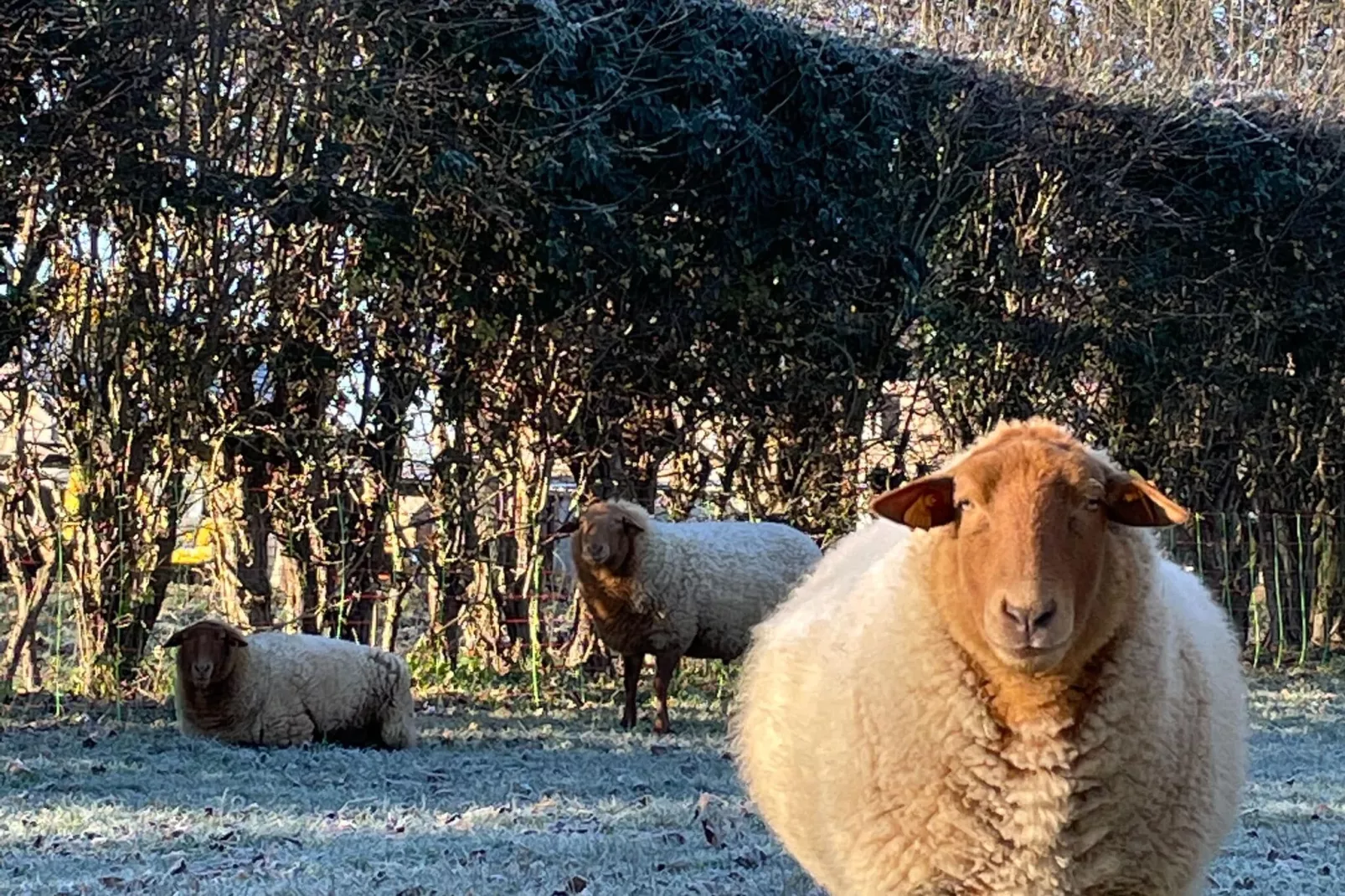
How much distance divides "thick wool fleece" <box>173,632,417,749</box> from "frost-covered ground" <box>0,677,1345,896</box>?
18 centimetres

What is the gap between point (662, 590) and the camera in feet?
28.5

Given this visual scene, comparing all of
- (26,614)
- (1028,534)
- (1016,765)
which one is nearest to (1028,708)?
(1016,765)

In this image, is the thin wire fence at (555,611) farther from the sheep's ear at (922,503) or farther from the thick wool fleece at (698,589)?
the sheep's ear at (922,503)

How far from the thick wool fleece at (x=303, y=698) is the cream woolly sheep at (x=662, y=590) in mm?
1403

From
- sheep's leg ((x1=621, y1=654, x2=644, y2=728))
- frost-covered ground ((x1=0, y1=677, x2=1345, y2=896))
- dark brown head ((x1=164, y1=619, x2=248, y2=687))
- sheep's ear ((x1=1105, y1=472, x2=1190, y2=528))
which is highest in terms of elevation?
sheep's ear ((x1=1105, y1=472, x2=1190, y2=528))

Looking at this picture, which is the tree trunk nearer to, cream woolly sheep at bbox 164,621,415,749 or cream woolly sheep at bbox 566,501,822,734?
cream woolly sheep at bbox 164,621,415,749

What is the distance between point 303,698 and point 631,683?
6.71ft

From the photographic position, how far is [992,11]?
40.5 feet

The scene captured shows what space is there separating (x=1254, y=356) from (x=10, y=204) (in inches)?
395

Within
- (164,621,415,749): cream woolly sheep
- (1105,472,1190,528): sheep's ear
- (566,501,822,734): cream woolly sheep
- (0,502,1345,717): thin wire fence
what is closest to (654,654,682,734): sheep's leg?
(566,501,822,734): cream woolly sheep

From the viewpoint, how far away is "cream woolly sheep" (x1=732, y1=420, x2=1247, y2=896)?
304cm

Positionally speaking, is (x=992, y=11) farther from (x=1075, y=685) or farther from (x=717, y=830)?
(x=1075, y=685)

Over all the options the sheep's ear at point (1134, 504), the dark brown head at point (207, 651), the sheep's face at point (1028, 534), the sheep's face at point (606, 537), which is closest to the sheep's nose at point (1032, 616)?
the sheep's face at point (1028, 534)

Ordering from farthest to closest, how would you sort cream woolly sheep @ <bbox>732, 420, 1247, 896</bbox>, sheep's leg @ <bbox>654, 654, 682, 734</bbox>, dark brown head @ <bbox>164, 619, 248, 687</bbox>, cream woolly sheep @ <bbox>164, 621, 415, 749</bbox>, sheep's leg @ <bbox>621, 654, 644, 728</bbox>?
sheep's leg @ <bbox>621, 654, 644, 728</bbox>
sheep's leg @ <bbox>654, 654, 682, 734</bbox>
cream woolly sheep @ <bbox>164, 621, 415, 749</bbox>
dark brown head @ <bbox>164, 619, 248, 687</bbox>
cream woolly sheep @ <bbox>732, 420, 1247, 896</bbox>
